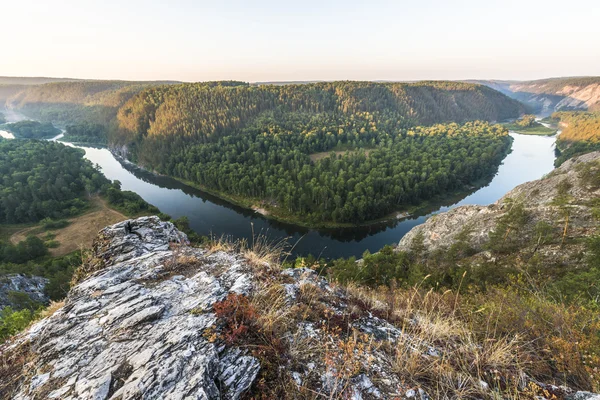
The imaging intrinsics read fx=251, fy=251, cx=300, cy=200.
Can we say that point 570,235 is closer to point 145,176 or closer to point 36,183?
point 36,183

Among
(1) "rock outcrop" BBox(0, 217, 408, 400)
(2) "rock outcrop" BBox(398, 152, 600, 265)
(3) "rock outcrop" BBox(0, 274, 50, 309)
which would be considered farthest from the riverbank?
(1) "rock outcrop" BBox(0, 217, 408, 400)

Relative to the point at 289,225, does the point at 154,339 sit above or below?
above

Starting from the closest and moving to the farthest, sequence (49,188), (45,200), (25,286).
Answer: (25,286) < (45,200) < (49,188)

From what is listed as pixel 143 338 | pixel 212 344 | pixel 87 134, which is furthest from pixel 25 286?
pixel 87 134

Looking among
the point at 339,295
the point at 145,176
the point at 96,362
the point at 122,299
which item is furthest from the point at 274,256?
the point at 145,176

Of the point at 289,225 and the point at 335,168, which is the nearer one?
the point at 289,225

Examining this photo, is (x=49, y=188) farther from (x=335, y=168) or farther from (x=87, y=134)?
(x=87, y=134)
